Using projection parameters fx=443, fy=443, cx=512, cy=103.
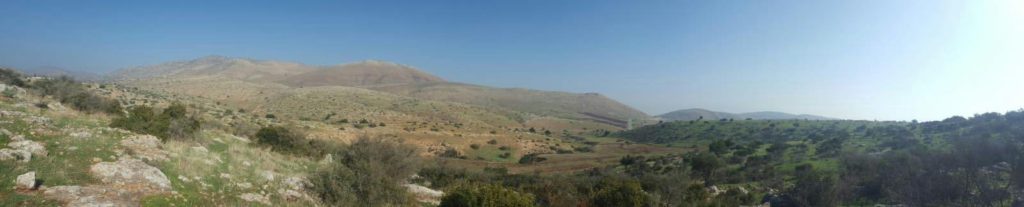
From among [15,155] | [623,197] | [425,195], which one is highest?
[15,155]

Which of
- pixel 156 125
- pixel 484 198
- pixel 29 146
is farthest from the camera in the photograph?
pixel 156 125

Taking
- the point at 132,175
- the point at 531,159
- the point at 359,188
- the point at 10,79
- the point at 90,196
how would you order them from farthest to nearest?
the point at 531,159
the point at 10,79
the point at 359,188
the point at 132,175
the point at 90,196

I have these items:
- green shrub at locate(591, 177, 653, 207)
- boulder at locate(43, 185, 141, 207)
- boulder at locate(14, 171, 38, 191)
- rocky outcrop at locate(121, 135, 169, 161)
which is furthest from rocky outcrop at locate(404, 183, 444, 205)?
boulder at locate(14, 171, 38, 191)

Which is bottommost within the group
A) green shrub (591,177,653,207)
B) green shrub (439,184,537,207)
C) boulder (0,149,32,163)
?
green shrub (591,177,653,207)

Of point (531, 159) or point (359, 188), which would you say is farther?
point (531, 159)

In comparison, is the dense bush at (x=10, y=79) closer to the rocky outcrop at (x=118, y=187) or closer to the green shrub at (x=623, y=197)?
the rocky outcrop at (x=118, y=187)

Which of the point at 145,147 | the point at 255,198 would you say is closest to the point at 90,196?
the point at 255,198

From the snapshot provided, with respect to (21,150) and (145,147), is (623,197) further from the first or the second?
(21,150)

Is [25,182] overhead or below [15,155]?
below

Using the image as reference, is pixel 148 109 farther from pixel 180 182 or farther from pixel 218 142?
pixel 180 182

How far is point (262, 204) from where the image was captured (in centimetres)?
1154

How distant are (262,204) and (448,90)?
176821mm

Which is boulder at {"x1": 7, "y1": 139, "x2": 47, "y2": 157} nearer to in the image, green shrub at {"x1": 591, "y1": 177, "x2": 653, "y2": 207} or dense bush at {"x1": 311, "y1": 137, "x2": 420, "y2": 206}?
dense bush at {"x1": 311, "y1": 137, "x2": 420, "y2": 206}

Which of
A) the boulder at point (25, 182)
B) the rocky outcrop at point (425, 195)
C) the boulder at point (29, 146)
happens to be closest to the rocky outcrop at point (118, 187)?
the boulder at point (25, 182)
